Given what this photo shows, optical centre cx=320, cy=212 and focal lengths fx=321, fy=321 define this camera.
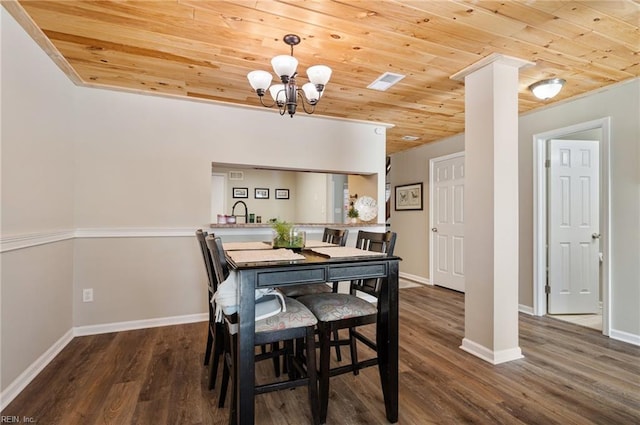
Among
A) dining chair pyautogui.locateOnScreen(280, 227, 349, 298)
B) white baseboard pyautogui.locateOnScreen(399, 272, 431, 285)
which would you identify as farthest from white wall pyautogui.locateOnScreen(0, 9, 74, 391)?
white baseboard pyautogui.locateOnScreen(399, 272, 431, 285)

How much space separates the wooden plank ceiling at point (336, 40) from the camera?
6.22 ft

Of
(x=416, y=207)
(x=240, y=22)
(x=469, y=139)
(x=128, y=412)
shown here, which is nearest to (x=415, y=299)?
(x=416, y=207)

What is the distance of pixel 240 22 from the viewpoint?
2.02 meters

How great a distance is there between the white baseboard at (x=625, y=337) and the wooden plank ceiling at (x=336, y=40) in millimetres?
2264

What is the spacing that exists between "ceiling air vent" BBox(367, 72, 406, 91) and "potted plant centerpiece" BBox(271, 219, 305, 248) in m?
1.60

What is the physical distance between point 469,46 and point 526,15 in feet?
1.30

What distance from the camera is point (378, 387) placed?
209cm

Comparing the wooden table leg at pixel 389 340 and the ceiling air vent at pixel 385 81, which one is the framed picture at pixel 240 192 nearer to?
the ceiling air vent at pixel 385 81

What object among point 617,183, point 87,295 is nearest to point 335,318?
point 87,295

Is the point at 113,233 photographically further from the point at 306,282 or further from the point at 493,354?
the point at 493,354

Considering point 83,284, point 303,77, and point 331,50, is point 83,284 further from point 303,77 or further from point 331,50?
point 331,50

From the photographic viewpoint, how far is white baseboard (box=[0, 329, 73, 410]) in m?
1.86

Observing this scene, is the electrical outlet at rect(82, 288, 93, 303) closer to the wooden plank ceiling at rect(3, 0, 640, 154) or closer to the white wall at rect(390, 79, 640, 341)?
the wooden plank ceiling at rect(3, 0, 640, 154)

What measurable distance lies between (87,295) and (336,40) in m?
3.09
